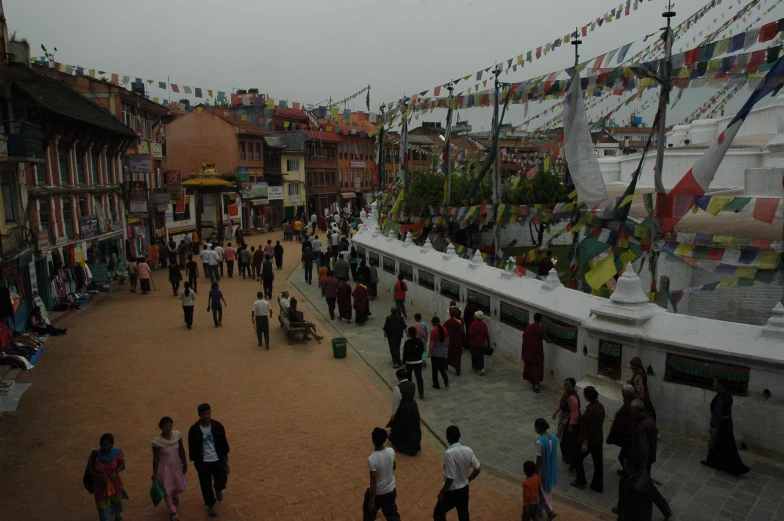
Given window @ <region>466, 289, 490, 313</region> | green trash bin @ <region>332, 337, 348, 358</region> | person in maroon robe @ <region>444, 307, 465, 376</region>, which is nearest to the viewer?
person in maroon robe @ <region>444, 307, 465, 376</region>

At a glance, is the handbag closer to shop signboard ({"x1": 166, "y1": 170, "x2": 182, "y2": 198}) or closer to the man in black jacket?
the man in black jacket

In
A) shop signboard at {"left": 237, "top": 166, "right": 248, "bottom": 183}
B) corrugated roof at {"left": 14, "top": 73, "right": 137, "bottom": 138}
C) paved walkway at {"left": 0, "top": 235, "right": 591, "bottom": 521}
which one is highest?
corrugated roof at {"left": 14, "top": 73, "right": 137, "bottom": 138}

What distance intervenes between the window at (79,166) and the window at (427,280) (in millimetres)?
14334

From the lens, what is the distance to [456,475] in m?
6.41

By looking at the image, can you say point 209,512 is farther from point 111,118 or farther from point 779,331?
point 111,118

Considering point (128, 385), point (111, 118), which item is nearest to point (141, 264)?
point (111, 118)

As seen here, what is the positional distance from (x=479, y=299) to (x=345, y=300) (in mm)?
4604

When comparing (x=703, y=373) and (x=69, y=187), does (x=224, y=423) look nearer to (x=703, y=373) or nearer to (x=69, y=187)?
(x=703, y=373)

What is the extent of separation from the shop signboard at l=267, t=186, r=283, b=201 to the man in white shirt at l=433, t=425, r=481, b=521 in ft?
144

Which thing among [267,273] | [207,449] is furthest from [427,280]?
[207,449]

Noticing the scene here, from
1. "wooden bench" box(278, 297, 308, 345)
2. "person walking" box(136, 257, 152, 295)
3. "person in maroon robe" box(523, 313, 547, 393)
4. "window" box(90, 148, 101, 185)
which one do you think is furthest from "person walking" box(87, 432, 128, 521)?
"window" box(90, 148, 101, 185)

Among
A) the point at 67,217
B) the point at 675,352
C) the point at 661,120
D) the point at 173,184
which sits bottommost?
the point at 675,352

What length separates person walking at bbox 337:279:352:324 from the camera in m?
17.0

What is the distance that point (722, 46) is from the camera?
955cm
